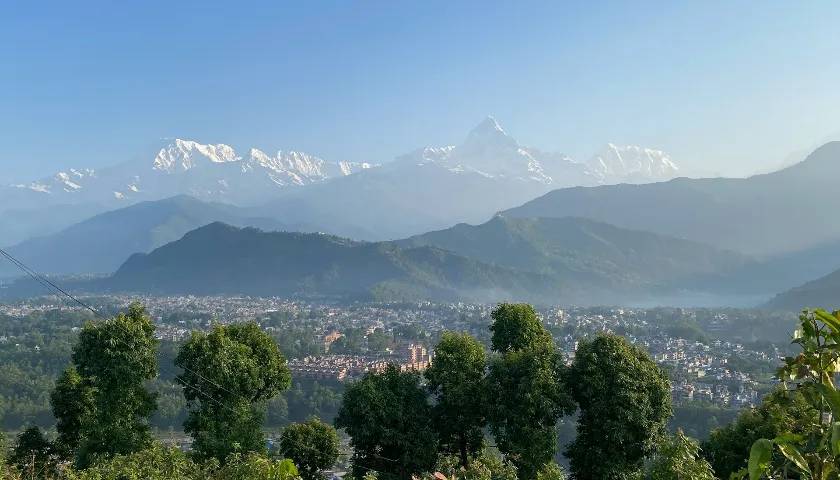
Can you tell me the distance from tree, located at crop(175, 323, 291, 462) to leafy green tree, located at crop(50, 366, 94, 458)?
12.5ft

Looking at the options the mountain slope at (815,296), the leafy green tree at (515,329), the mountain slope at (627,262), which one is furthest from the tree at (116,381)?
the mountain slope at (627,262)

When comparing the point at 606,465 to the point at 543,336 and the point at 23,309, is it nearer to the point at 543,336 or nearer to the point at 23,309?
the point at 543,336

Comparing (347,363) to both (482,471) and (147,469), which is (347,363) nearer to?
(147,469)

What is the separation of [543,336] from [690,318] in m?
95.0

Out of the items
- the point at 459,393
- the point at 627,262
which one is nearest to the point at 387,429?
the point at 459,393

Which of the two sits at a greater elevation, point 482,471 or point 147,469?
point 147,469

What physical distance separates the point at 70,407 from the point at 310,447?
7.76 meters

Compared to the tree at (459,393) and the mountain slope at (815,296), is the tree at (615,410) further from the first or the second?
the mountain slope at (815,296)

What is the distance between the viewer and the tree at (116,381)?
13938 mm

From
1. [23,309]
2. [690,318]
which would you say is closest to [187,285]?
[23,309]

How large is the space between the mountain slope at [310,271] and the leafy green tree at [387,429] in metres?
125

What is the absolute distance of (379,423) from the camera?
48.4 ft

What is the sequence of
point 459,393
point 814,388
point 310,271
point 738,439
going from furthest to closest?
point 310,271 < point 459,393 < point 738,439 < point 814,388

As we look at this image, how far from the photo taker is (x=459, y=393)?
14.4 metres
